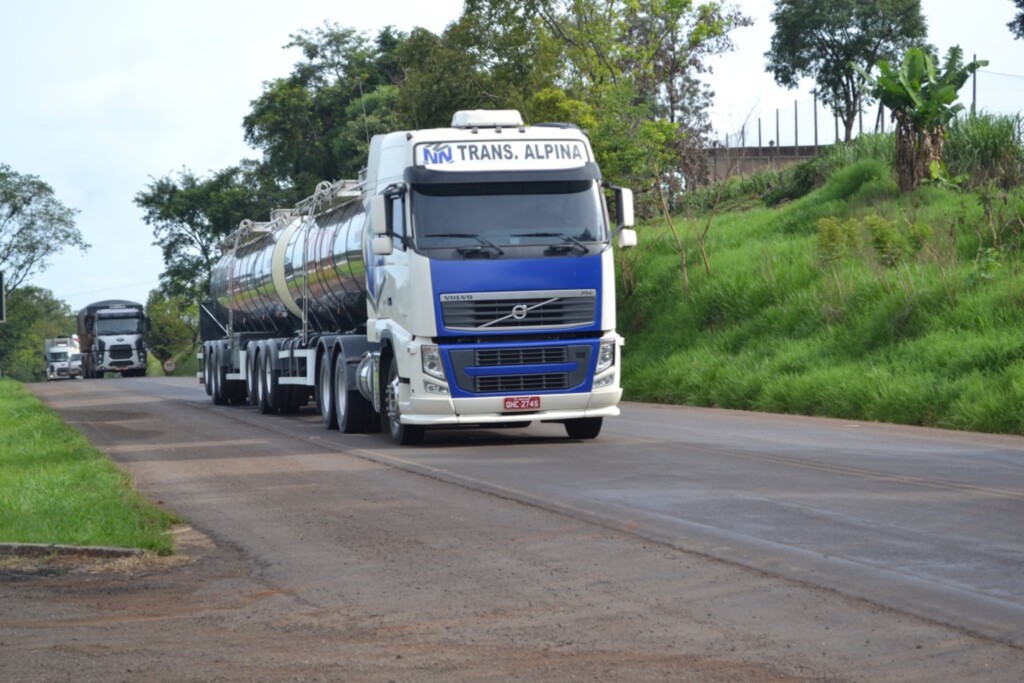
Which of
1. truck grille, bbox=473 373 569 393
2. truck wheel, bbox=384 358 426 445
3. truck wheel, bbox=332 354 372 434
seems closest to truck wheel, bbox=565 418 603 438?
truck grille, bbox=473 373 569 393

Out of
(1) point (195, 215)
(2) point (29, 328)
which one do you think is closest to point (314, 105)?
(1) point (195, 215)

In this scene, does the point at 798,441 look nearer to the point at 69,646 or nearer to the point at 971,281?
the point at 971,281

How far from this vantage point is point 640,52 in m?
40.3

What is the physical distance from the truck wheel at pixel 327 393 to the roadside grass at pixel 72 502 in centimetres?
378

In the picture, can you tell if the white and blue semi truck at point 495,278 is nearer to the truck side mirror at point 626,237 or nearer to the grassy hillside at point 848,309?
the truck side mirror at point 626,237

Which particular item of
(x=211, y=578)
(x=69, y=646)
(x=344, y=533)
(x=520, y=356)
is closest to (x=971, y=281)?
(x=520, y=356)

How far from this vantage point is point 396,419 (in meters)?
18.2

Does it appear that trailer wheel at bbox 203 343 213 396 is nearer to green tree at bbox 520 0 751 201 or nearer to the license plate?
green tree at bbox 520 0 751 201

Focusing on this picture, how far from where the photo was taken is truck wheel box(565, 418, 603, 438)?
18.1m

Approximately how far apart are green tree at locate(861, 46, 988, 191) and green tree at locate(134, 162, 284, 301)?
151ft

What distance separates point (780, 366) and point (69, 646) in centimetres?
2008

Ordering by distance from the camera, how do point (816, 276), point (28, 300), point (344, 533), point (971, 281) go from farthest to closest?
1. point (28, 300)
2. point (816, 276)
3. point (971, 281)
4. point (344, 533)

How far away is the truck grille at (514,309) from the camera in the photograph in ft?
55.5

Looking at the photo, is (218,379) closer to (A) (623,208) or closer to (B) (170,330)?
(A) (623,208)
